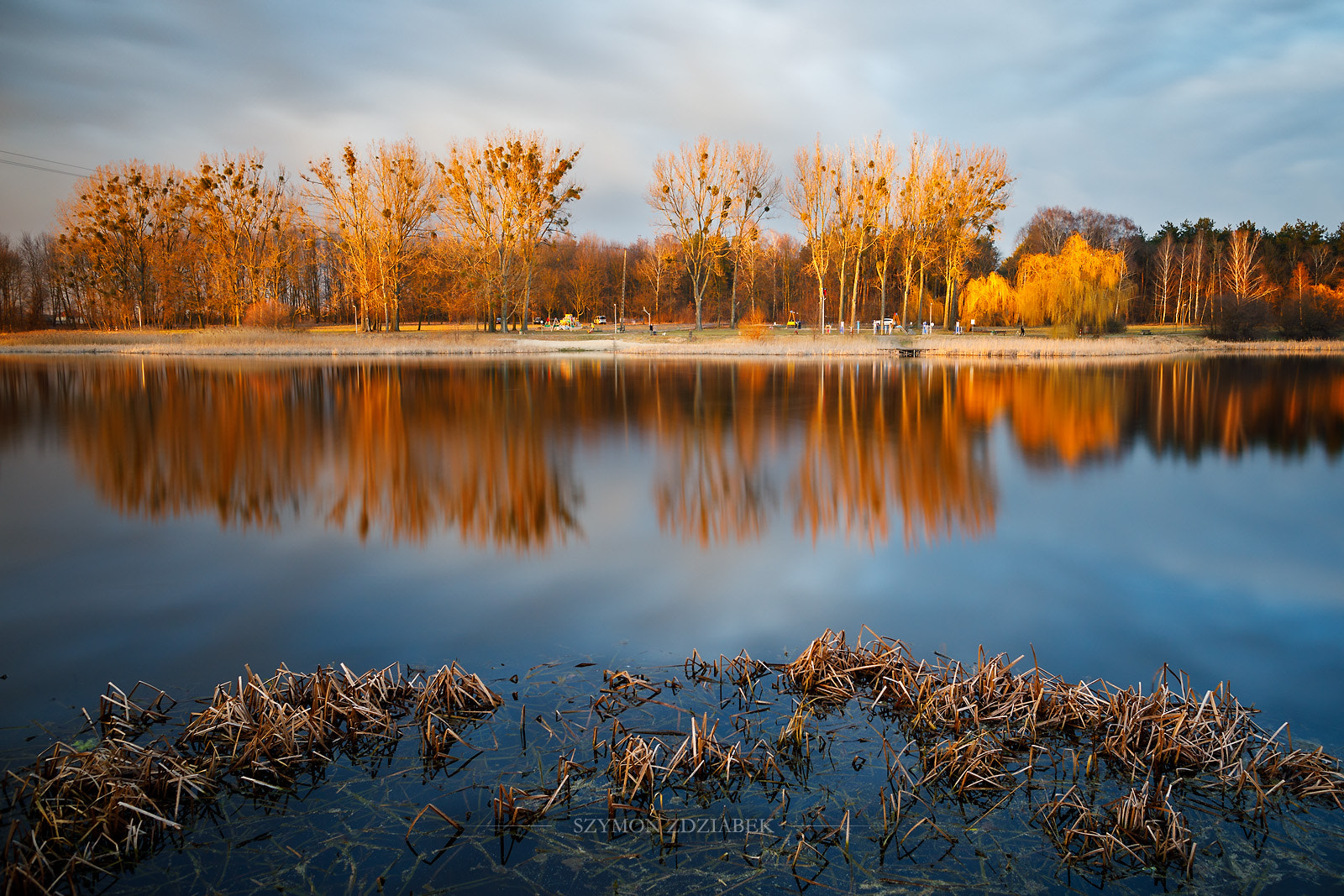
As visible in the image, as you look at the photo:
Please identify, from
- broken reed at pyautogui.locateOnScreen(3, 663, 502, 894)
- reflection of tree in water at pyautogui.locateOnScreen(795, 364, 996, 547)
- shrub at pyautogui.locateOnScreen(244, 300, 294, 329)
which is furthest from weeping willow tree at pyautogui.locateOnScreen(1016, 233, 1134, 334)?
broken reed at pyautogui.locateOnScreen(3, 663, 502, 894)

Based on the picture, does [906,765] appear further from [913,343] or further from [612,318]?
[612,318]

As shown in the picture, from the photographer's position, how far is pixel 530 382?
26453 millimetres

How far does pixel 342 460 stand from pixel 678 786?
9882mm

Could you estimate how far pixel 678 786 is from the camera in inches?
146

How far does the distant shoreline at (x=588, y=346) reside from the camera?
141 ft

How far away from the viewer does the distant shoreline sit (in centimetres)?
4288

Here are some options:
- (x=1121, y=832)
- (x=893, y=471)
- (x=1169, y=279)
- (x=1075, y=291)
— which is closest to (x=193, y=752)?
(x=1121, y=832)

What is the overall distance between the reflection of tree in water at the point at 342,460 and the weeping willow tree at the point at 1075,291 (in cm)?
3530

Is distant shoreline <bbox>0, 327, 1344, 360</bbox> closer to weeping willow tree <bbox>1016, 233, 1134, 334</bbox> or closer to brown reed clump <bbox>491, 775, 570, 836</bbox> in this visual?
weeping willow tree <bbox>1016, 233, 1134, 334</bbox>

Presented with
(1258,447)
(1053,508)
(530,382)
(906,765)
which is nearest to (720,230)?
(530,382)

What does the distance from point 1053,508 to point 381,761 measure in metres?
8.27

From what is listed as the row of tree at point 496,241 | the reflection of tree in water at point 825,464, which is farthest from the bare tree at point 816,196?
the reflection of tree in water at point 825,464

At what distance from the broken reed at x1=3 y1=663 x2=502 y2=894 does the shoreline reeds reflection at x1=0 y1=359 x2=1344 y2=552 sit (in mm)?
3264

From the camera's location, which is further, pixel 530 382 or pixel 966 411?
pixel 530 382
